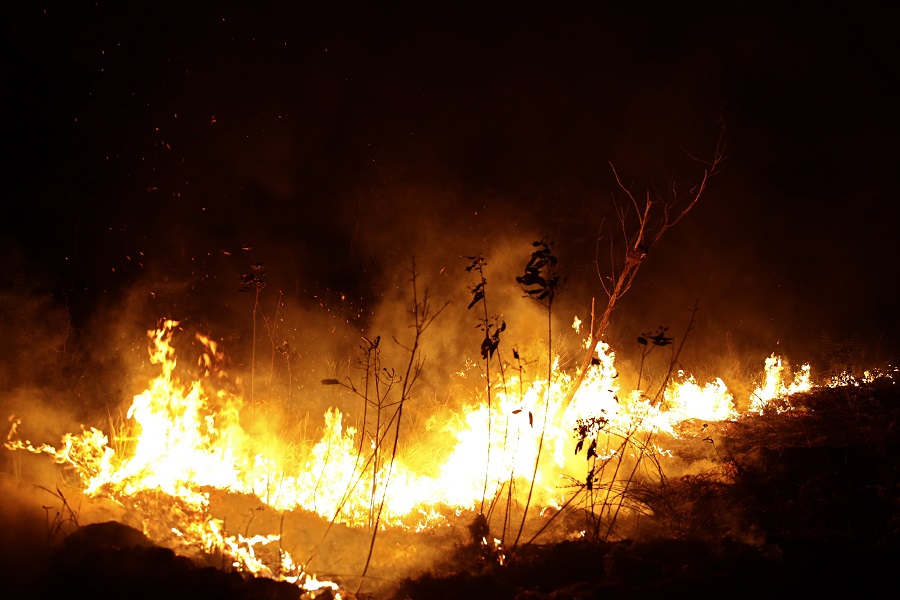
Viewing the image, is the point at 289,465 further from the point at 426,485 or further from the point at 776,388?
the point at 776,388

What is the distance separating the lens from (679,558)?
3.73 m

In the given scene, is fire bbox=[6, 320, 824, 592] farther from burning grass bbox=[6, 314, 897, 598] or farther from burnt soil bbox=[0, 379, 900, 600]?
burnt soil bbox=[0, 379, 900, 600]

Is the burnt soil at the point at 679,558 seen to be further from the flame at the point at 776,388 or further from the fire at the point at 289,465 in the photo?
the flame at the point at 776,388

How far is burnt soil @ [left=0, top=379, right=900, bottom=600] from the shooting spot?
125 inches

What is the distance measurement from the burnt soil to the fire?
1.96 feet

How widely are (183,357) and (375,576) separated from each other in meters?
5.57

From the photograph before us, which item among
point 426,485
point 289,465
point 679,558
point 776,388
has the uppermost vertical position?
point 776,388

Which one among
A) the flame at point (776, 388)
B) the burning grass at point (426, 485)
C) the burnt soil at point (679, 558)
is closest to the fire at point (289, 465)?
the burning grass at point (426, 485)

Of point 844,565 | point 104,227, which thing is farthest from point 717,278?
point 104,227

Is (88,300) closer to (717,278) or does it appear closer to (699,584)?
(699,584)

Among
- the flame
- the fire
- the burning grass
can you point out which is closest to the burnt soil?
the burning grass

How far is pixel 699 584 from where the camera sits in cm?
328

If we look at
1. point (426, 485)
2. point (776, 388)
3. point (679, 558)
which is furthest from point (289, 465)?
point (776, 388)

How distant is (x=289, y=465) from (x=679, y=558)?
3983mm
